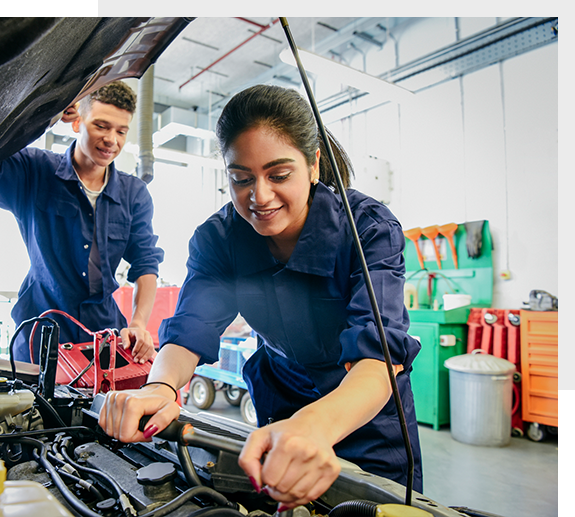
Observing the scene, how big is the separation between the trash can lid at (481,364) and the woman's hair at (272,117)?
106 inches

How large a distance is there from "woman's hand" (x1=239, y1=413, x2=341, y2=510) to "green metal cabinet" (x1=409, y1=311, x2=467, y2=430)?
3.13 meters

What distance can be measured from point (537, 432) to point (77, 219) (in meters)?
3.31

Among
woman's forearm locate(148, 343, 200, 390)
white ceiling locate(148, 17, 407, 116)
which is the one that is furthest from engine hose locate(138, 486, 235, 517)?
white ceiling locate(148, 17, 407, 116)

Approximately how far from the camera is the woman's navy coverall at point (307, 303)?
33.8 inches

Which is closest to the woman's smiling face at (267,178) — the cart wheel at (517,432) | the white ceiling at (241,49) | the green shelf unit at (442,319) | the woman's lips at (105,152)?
the woman's lips at (105,152)

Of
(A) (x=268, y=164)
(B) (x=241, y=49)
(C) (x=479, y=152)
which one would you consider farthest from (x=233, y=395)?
Result: (B) (x=241, y=49)

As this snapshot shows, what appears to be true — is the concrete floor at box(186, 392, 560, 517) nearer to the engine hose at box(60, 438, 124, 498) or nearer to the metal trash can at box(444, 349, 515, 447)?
the metal trash can at box(444, 349, 515, 447)

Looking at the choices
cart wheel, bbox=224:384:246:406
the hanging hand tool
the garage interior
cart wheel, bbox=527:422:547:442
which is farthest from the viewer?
cart wheel, bbox=224:384:246:406

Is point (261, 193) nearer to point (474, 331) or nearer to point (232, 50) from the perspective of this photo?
point (474, 331)

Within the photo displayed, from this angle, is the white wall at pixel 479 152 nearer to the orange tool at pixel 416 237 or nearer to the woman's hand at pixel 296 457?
the orange tool at pixel 416 237

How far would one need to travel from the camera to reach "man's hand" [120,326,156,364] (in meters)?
1.40

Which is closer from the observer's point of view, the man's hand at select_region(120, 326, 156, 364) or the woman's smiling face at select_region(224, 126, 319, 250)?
the woman's smiling face at select_region(224, 126, 319, 250)
